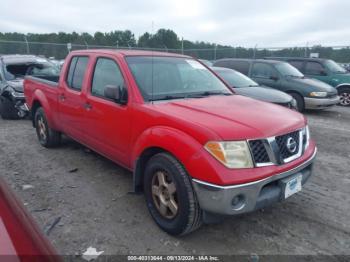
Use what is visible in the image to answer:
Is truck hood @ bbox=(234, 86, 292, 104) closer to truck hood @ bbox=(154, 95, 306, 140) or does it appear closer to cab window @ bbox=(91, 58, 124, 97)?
truck hood @ bbox=(154, 95, 306, 140)

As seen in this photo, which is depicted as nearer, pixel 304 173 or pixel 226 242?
pixel 226 242

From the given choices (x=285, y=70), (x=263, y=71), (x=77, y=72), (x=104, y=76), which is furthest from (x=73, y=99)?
(x=285, y=70)

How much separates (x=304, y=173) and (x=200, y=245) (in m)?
A: 1.32

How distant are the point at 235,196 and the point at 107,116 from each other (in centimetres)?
199

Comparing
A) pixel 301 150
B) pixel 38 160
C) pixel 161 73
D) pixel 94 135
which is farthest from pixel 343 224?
pixel 38 160

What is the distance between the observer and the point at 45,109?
221 inches

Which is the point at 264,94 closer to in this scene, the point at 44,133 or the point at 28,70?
the point at 44,133

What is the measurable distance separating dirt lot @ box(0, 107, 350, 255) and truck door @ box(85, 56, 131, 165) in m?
0.56

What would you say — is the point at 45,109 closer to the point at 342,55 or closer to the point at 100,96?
the point at 100,96

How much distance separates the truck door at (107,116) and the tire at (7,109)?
16.0 feet

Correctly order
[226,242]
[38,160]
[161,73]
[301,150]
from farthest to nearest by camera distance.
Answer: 1. [38,160]
2. [161,73]
3. [301,150]
4. [226,242]

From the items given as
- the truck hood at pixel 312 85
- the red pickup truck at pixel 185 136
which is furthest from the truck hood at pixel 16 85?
the truck hood at pixel 312 85

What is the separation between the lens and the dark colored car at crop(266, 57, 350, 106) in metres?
11.9

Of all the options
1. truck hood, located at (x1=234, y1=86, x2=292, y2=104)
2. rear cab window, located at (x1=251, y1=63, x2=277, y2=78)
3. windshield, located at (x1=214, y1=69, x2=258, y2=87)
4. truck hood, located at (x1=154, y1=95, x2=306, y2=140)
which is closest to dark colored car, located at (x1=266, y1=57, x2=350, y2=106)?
rear cab window, located at (x1=251, y1=63, x2=277, y2=78)
